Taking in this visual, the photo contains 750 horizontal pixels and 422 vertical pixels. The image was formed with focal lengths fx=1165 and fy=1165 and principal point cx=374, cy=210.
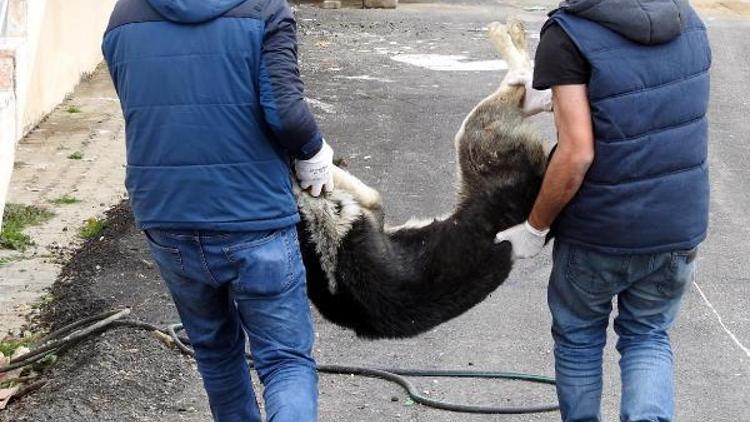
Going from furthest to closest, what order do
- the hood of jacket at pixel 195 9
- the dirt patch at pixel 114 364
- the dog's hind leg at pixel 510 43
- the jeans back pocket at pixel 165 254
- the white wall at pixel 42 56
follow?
the white wall at pixel 42 56
the dirt patch at pixel 114 364
the dog's hind leg at pixel 510 43
the jeans back pocket at pixel 165 254
the hood of jacket at pixel 195 9

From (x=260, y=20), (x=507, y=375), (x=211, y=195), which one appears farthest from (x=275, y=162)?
(x=507, y=375)

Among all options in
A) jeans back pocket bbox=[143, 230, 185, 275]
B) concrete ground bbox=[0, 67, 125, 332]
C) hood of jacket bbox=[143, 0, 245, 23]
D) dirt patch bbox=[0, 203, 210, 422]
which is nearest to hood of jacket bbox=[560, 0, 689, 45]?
hood of jacket bbox=[143, 0, 245, 23]

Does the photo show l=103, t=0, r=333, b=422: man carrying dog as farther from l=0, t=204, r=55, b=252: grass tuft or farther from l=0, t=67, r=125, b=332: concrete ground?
l=0, t=204, r=55, b=252: grass tuft

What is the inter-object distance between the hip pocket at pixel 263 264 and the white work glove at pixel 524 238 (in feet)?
2.74

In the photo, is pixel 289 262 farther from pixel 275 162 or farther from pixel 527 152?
pixel 527 152

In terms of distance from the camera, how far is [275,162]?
3783mm

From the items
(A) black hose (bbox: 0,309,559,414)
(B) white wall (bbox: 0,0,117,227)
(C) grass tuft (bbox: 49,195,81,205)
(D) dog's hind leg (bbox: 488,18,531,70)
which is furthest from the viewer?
(C) grass tuft (bbox: 49,195,81,205)

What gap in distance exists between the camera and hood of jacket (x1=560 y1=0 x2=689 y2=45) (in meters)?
3.76

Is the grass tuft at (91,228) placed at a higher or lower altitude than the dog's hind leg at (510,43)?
lower

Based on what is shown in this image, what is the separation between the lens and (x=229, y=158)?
146 inches

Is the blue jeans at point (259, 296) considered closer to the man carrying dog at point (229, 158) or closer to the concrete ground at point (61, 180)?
the man carrying dog at point (229, 158)

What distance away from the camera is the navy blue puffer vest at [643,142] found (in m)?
3.78

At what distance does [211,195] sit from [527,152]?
118 cm

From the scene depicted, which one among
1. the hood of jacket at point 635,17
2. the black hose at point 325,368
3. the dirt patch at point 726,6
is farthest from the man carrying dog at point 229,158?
the dirt patch at point 726,6
